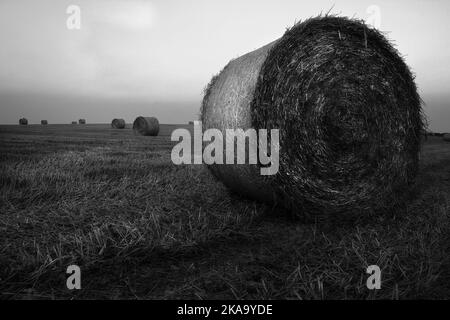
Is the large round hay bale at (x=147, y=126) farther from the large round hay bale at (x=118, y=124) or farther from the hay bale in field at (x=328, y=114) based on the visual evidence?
the hay bale in field at (x=328, y=114)

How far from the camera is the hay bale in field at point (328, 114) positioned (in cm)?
409

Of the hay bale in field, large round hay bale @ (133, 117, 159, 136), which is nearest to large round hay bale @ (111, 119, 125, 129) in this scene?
large round hay bale @ (133, 117, 159, 136)

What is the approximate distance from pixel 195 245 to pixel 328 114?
224 centimetres

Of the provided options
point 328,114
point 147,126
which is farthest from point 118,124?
point 328,114

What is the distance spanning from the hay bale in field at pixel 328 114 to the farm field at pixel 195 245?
0.36 metres

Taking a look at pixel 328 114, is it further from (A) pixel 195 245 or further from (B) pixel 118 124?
(B) pixel 118 124

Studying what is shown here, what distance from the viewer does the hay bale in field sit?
409 cm

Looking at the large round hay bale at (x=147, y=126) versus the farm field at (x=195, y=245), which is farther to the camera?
the large round hay bale at (x=147, y=126)

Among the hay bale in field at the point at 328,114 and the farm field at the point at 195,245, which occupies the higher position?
the hay bale in field at the point at 328,114

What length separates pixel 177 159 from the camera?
28.9ft

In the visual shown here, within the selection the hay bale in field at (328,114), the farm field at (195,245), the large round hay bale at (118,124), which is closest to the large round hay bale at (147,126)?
the large round hay bale at (118,124)

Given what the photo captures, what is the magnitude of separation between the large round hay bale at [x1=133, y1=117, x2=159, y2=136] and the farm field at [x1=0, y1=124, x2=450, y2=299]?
14.4 m

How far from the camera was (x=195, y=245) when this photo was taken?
3359 mm
